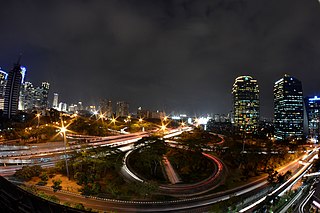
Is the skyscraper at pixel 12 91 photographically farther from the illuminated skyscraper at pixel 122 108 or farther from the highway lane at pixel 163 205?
the highway lane at pixel 163 205

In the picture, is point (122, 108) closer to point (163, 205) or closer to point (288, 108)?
point (288, 108)

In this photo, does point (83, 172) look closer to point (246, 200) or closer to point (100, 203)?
point (100, 203)

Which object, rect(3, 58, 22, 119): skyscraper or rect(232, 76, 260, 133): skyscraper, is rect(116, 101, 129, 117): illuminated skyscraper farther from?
rect(232, 76, 260, 133): skyscraper

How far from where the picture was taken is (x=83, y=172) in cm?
1305

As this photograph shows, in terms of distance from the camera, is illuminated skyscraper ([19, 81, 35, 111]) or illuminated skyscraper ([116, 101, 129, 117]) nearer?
illuminated skyscraper ([19, 81, 35, 111])

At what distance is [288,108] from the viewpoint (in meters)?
62.8

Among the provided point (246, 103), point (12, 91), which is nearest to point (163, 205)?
point (12, 91)

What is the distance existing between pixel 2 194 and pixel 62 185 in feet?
33.4

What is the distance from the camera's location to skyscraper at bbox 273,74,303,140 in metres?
59.0

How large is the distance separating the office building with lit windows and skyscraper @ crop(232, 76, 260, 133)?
14827 millimetres

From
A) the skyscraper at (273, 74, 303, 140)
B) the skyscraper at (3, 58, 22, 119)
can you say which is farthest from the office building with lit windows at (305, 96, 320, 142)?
the skyscraper at (3, 58, 22, 119)

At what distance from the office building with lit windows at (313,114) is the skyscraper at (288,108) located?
3369mm

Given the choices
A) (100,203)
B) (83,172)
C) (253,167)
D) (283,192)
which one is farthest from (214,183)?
(83,172)

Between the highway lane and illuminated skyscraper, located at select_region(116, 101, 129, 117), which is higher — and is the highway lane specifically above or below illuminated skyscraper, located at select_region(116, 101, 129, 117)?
below
